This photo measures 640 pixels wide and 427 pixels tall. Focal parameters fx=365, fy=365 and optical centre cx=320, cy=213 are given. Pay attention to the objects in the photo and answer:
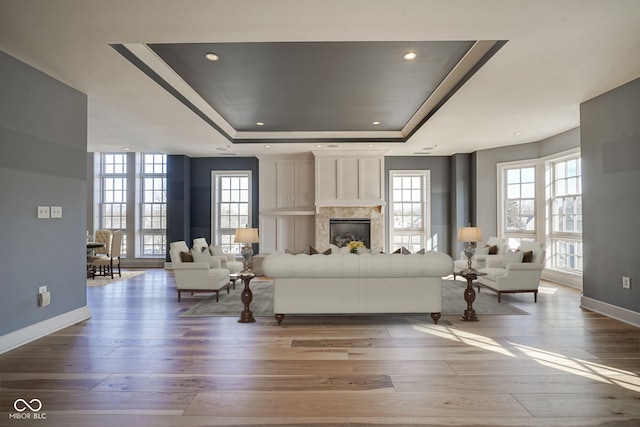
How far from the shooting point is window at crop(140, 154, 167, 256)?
387 inches

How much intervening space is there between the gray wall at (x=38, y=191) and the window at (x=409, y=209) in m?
6.86

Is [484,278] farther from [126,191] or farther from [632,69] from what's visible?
[126,191]

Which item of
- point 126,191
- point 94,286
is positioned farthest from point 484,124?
point 126,191

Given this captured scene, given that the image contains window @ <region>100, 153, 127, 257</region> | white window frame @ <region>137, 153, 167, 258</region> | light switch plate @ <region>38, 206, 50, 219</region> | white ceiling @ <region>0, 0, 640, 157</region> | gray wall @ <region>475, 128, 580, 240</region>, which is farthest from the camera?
window @ <region>100, 153, 127, 257</region>

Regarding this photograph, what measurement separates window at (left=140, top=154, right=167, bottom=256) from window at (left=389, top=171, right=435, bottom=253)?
6.14m

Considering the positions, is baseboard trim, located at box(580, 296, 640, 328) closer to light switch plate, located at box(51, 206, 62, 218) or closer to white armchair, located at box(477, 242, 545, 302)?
white armchair, located at box(477, 242, 545, 302)

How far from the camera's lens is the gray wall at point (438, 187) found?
363 inches

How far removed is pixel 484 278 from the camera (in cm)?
585

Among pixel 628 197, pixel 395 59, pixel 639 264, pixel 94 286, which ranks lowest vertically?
pixel 94 286

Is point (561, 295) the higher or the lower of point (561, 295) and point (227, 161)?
the lower

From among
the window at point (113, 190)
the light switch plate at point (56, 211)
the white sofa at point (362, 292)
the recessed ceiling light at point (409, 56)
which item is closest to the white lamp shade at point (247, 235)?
the white sofa at point (362, 292)

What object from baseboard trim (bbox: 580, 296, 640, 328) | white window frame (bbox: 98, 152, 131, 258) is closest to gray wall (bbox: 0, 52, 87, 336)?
white window frame (bbox: 98, 152, 131, 258)

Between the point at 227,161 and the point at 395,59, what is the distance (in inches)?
245

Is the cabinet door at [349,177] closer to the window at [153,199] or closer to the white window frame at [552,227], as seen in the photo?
the white window frame at [552,227]
